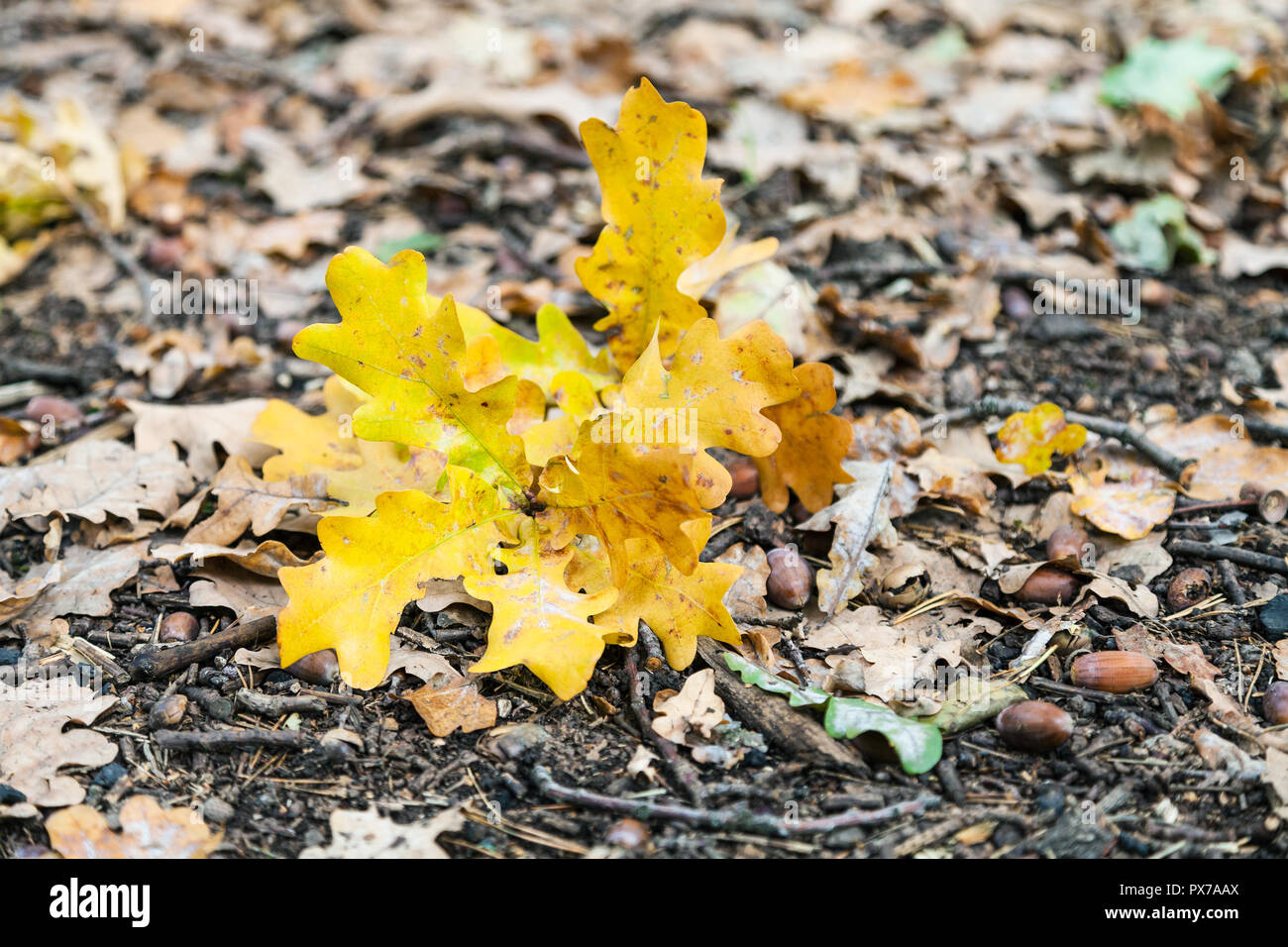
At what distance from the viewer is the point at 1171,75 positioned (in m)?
3.76

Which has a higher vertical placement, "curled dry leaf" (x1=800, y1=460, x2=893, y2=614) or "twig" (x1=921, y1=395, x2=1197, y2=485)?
"twig" (x1=921, y1=395, x2=1197, y2=485)

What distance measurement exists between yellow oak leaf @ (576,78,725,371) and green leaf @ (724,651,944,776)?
2.48 ft

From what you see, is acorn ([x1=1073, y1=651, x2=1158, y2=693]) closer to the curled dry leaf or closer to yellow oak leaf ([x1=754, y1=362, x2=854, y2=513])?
the curled dry leaf

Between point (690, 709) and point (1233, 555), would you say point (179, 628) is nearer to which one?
point (690, 709)

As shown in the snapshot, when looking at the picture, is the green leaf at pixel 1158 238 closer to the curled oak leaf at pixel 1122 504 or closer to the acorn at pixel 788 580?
the curled oak leaf at pixel 1122 504

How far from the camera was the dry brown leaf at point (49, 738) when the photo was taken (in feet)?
5.67

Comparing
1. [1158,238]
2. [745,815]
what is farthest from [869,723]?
[1158,238]

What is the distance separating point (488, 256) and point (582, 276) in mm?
1161

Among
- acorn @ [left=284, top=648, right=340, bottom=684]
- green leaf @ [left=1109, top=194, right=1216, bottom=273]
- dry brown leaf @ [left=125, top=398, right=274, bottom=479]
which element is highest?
green leaf @ [left=1109, top=194, right=1216, bottom=273]

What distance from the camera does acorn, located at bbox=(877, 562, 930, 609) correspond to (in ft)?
7.07

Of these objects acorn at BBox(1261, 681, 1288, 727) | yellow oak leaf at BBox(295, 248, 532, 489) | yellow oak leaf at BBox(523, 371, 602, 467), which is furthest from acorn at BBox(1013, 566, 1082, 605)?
yellow oak leaf at BBox(295, 248, 532, 489)

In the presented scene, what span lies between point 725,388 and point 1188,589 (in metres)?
1.11

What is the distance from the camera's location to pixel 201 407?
2.61 meters
